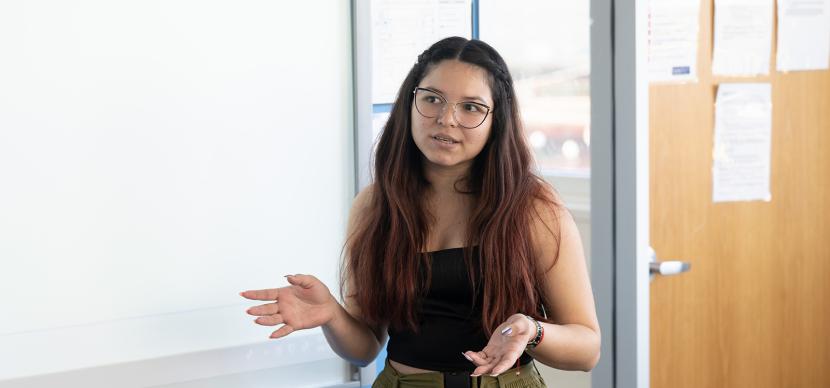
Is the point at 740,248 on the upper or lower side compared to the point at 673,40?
lower

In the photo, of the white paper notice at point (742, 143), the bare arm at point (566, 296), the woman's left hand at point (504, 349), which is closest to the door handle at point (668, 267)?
the white paper notice at point (742, 143)

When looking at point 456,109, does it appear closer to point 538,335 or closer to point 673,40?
point 538,335

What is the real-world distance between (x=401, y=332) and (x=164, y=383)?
51 cm

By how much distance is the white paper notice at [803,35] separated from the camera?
2799mm

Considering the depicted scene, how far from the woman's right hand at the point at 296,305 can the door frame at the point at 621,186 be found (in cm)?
99

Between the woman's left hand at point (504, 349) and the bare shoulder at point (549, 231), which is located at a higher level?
the bare shoulder at point (549, 231)

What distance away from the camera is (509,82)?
6.28ft

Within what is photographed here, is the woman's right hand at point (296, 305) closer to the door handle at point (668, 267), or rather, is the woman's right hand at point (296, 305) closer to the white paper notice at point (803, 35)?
the door handle at point (668, 267)

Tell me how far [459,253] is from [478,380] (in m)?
0.25

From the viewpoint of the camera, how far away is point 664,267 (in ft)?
8.52

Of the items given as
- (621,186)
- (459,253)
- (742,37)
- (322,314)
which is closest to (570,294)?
(459,253)

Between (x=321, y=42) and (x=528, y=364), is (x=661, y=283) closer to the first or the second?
(x=528, y=364)

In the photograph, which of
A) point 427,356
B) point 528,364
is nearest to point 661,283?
point 528,364

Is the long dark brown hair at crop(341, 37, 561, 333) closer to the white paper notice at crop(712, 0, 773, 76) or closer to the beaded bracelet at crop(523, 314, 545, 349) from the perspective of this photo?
the beaded bracelet at crop(523, 314, 545, 349)
